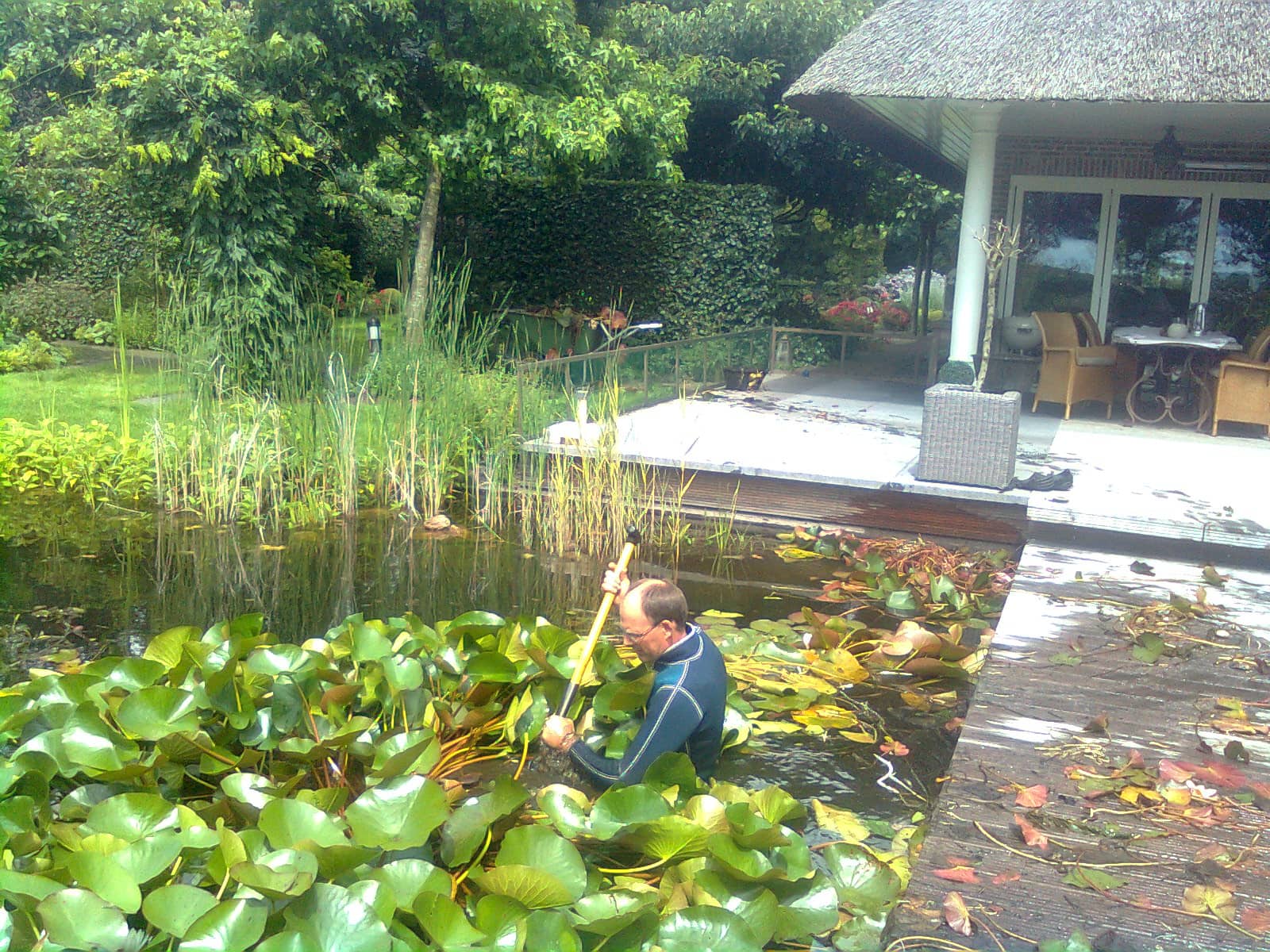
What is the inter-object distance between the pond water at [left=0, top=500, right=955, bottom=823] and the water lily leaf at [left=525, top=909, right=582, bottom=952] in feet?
5.40

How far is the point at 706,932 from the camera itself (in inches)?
95.8

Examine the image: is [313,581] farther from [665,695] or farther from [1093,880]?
[1093,880]

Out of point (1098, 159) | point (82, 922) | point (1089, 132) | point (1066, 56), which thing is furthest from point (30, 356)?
point (82, 922)

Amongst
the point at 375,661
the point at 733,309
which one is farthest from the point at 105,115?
the point at 375,661

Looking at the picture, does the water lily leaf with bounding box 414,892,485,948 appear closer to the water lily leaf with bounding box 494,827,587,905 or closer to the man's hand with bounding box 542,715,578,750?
the water lily leaf with bounding box 494,827,587,905

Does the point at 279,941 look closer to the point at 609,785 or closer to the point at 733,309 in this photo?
the point at 609,785

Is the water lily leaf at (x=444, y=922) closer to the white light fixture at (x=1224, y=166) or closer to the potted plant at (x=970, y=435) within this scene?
the potted plant at (x=970, y=435)

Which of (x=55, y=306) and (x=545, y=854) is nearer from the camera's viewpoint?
(x=545, y=854)

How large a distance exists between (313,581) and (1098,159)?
7796mm

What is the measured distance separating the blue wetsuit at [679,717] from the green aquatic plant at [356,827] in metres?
0.13

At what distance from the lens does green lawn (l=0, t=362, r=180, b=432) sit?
8159 mm

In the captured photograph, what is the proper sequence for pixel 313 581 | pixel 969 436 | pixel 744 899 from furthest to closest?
pixel 969 436, pixel 313 581, pixel 744 899

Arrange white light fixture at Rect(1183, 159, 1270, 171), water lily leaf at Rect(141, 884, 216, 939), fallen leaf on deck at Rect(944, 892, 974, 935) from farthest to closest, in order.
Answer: white light fixture at Rect(1183, 159, 1270, 171) → fallen leaf on deck at Rect(944, 892, 974, 935) → water lily leaf at Rect(141, 884, 216, 939)

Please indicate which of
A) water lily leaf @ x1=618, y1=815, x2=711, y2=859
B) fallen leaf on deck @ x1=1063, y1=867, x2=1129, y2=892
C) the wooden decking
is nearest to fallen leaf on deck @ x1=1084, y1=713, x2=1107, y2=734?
the wooden decking
